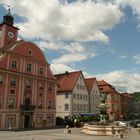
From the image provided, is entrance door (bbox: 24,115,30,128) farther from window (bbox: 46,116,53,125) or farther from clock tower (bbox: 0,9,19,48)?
clock tower (bbox: 0,9,19,48)

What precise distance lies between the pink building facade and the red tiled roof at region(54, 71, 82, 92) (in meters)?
10.2

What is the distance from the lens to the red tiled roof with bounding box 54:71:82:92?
64875 mm

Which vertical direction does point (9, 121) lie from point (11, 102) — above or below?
below

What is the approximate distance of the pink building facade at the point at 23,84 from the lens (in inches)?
1737

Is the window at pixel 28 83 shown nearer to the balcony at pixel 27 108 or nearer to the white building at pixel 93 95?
the balcony at pixel 27 108

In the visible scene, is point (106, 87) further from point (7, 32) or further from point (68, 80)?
point (7, 32)

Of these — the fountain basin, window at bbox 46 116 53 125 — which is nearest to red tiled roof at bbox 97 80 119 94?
window at bbox 46 116 53 125

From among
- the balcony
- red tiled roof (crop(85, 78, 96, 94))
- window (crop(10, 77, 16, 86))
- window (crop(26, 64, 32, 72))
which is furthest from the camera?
red tiled roof (crop(85, 78, 96, 94))

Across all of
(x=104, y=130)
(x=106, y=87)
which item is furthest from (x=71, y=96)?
(x=106, y=87)

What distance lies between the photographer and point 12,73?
4522 centimetres

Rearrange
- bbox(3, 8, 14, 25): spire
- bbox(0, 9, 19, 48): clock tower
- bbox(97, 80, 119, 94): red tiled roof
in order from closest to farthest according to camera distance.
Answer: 1. bbox(0, 9, 19, 48): clock tower
2. bbox(3, 8, 14, 25): spire
3. bbox(97, 80, 119, 94): red tiled roof

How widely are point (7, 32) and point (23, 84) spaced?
470 inches

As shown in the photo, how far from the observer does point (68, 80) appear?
67312 mm

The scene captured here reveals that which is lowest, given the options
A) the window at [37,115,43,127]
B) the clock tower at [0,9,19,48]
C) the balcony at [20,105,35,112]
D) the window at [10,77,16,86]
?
the window at [37,115,43,127]
